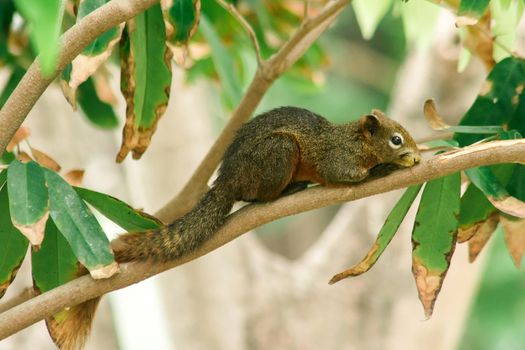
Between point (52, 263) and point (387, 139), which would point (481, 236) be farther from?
point (52, 263)

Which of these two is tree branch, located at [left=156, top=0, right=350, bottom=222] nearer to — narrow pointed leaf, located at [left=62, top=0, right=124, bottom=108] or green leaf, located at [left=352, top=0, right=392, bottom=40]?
green leaf, located at [left=352, top=0, right=392, bottom=40]

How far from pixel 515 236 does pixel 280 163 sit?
74cm

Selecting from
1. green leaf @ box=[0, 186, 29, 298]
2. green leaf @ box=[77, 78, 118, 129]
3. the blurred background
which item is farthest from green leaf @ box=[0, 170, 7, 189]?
the blurred background

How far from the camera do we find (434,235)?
2.29 metres

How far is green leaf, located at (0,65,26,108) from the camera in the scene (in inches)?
130

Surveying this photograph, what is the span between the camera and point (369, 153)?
2990mm

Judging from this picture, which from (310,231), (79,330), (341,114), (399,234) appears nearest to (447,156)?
(79,330)

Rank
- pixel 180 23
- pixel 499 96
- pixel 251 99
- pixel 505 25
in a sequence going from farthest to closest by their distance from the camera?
pixel 505 25, pixel 251 99, pixel 499 96, pixel 180 23

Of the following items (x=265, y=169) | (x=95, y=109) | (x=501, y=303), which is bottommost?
(x=501, y=303)

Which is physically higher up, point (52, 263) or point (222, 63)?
point (222, 63)

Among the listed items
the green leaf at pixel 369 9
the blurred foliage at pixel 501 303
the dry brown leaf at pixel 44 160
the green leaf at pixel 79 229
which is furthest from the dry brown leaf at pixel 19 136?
the blurred foliage at pixel 501 303

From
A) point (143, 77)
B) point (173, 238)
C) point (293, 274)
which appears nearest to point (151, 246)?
point (173, 238)

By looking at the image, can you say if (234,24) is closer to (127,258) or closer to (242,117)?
(242,117)

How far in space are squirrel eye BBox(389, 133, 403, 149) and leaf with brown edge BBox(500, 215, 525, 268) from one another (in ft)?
1.54
